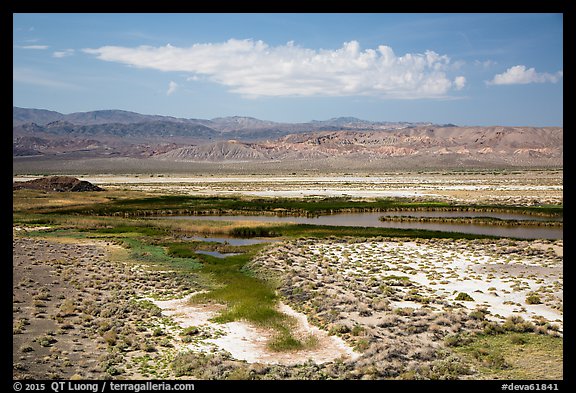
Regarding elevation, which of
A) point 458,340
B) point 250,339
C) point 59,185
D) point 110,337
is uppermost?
point 59,185

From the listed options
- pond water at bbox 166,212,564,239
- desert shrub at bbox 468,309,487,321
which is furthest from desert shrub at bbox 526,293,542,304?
pond water at bbox 166,212,564,239

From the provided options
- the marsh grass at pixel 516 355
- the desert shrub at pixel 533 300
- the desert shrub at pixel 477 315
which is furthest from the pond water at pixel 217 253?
the marsh grass at pixel 516 355

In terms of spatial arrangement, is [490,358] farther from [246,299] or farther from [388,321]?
[246,299]

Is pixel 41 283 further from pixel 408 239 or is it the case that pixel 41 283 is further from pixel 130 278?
pixel 408 239

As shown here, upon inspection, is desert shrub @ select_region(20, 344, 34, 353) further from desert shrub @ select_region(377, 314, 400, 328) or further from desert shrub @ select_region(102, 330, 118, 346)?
desert shrub @ select_region(377, 314, 400, 328)

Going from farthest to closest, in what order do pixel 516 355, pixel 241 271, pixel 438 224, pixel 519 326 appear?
pixel 438 224 < pixel 241 271 < pixel 519 326 < pixel 516 355

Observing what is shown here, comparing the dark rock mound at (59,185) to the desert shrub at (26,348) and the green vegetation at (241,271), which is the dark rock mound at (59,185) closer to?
the green vegetation at (241,271)

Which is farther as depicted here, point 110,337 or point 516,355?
point 110,337

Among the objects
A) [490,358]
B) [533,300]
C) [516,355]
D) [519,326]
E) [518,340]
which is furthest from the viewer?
[533,300]

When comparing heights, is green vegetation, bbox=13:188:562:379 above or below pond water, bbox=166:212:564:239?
above

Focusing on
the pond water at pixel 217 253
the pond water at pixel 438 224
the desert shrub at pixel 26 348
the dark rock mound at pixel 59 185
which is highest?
the dark rock mound at pixel 59 185

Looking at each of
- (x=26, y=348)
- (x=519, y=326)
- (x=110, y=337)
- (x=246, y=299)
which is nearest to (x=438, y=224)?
(x=246, y=299)

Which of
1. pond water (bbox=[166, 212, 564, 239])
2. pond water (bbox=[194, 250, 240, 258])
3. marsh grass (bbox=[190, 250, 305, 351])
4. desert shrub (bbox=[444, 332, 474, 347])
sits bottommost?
pond water (bbox=[166, 212, 564, 239])
